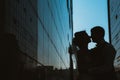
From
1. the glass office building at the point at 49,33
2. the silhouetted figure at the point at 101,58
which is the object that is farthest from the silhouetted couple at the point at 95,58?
the glass office building at the point at 49,33

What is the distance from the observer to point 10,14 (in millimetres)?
6680

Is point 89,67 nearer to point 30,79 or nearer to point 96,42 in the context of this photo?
point 96,42

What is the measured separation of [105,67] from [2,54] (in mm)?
1875

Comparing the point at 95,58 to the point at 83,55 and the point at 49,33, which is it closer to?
the point at 83,55

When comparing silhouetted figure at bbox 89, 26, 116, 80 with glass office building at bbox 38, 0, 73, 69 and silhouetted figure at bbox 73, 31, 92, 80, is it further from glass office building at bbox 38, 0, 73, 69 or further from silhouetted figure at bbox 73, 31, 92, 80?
glass office building at bbox 38, 0, 73, 69

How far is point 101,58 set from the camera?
5168 millimetres

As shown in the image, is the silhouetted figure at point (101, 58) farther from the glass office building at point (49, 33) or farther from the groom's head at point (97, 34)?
the glass office building at point (49, 33)

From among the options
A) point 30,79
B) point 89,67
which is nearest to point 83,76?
point 89,67

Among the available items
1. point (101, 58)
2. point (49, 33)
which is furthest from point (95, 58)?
point (49, 33)

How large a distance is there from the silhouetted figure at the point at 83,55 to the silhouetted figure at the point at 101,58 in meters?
0.09

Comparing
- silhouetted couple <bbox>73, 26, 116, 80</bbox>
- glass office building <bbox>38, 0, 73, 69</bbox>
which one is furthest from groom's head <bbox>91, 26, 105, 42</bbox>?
glass office building <bbox>38, 0, 73, 69</bbox>

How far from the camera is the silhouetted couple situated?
16.5 ft

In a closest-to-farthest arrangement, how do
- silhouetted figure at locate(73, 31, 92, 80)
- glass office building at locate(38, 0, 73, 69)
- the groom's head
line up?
silhouetted figure at locate(73, 31, 92, 80) → the groom's head → glass office building at locate(38, 0, 73, 69)

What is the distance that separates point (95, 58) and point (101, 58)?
85 millimetres
